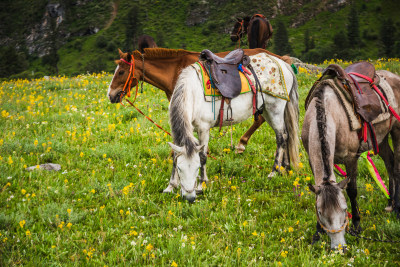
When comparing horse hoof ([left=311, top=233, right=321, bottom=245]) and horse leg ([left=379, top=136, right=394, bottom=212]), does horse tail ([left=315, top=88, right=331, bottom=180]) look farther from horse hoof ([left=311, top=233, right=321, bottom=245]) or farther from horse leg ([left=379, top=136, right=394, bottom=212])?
horse leg ([left=379, top=136, right=394, bottom=212])

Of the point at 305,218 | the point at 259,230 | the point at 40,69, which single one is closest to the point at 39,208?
the point at 259,230

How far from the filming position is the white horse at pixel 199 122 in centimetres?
477

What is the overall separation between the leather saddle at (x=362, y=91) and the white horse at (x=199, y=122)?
6.82ft

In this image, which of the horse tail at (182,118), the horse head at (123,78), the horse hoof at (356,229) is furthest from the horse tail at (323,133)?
the horse head at (123,78)

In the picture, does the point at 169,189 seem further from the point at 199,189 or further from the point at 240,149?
the point at 240,149

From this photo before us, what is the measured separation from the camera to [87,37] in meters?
133

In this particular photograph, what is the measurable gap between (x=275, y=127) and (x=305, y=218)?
103 inches

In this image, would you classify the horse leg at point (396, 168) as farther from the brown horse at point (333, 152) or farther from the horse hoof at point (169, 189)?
the horse hoof at point (169, 189)

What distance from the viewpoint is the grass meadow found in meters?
3.89

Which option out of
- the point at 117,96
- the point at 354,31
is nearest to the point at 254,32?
the point at 117,96

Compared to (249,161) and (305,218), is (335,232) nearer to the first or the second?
(305,218)

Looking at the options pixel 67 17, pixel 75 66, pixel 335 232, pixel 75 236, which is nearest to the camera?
pixel 335 232

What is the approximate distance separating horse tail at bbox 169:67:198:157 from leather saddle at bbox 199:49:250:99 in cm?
69

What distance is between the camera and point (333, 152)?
3.83 meters
